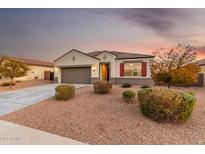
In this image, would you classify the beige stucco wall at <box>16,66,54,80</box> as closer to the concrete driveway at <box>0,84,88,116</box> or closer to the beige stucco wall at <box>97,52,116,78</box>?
the beige stucco wall at <box>97,52,116,78</box>

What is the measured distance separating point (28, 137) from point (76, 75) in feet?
46.3

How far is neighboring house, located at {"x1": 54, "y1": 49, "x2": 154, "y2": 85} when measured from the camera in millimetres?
15914

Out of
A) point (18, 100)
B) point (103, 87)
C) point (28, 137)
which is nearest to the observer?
point (28, 137)

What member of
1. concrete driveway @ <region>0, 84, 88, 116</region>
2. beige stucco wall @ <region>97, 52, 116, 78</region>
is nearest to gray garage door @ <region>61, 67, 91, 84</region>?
beige stucco wall @ <region>97, 52, 116, 78</region>

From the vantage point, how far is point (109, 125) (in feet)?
15.5

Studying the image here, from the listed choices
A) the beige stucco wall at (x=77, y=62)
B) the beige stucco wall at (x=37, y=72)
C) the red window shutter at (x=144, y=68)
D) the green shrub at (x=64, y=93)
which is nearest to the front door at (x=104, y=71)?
Answer: the beige stucco wall at (x=77, y=62)

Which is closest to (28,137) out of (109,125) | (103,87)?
(109,125)

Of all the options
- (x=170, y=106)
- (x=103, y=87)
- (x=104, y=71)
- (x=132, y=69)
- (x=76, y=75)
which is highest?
(x=132, y=69)

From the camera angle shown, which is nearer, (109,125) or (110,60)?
(109,125)

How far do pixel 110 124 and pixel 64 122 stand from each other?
163cm

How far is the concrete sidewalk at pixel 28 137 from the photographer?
12.4ft

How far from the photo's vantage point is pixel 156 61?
9.13 m

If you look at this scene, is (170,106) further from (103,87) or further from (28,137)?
(103,87)
